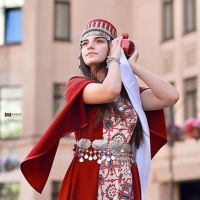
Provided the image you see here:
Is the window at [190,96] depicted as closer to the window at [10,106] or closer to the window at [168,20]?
the window at [168,20]

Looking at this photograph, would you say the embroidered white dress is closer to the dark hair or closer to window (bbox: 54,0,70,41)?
the dark hair

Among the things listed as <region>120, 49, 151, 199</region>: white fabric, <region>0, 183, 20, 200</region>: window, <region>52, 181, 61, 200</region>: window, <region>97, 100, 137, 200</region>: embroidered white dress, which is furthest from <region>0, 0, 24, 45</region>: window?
<region>97, 100, 137, 200</region>: embroidered white dress

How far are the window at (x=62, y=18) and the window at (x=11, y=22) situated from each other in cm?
114

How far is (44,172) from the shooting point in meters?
5.31

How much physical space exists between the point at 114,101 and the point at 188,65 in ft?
71.2

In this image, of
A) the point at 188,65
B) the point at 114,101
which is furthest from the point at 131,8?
the point at 114,101

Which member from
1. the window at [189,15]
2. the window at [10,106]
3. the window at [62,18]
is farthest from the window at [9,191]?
the window at [189,15]

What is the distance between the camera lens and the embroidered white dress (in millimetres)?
5316

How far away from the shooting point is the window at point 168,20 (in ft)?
90.8

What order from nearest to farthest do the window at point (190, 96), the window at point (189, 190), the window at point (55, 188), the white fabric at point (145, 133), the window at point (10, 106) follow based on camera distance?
the white fabric at point (145, 133)
the window at point (190, 96)
the window at point (189, 190)
the window at point (55, 188)
the window at point (10, 106)

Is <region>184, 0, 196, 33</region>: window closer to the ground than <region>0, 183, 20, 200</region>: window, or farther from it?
farther from it

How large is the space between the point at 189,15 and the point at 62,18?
15.2ft

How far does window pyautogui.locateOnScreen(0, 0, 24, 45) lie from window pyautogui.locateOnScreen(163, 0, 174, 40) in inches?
183

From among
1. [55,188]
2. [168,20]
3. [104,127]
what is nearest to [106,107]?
[104,127]
